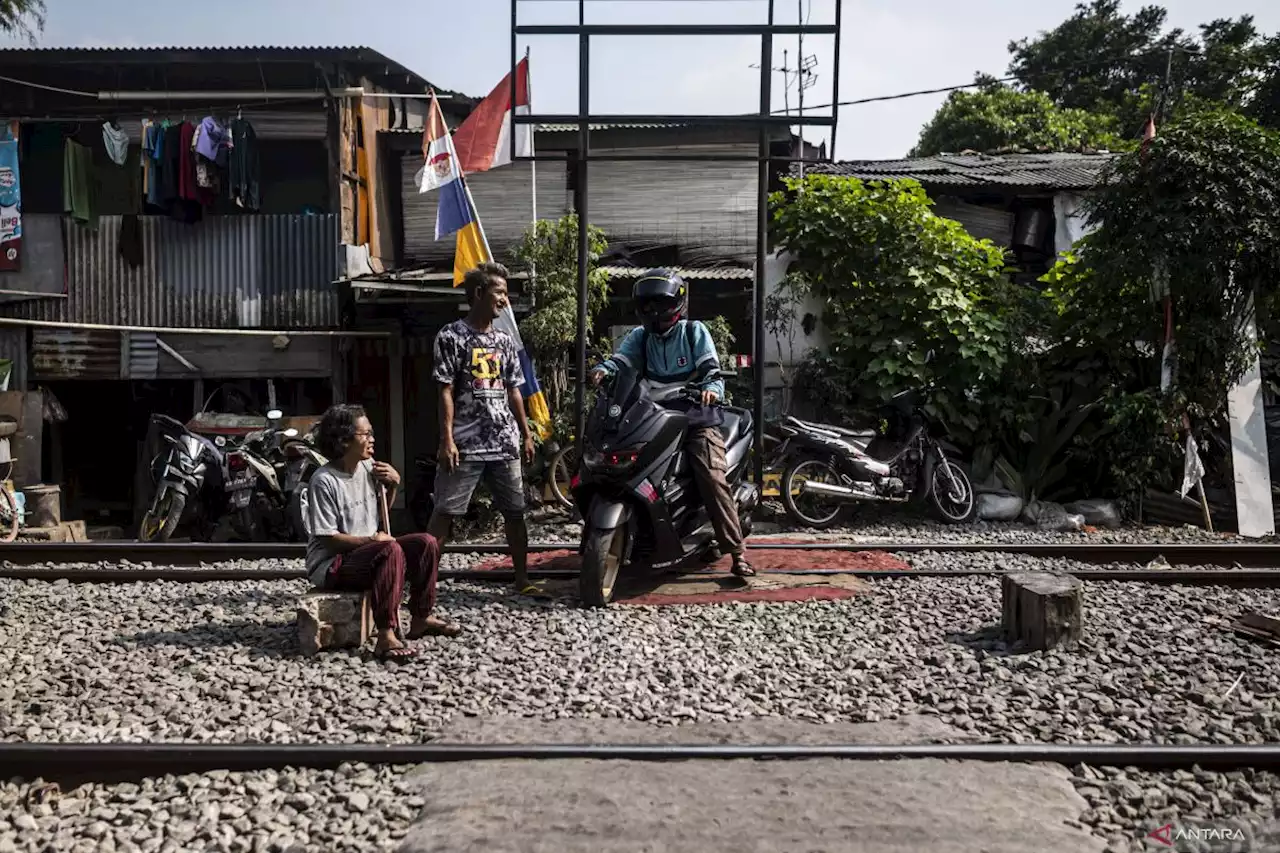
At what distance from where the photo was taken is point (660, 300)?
244 inches

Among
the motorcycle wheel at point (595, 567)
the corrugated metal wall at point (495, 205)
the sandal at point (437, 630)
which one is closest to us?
the sandal at point (437, 630)

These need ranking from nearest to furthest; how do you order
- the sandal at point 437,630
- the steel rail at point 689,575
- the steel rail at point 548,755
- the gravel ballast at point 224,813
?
the gravel ballast at point 224,813 → the steel rail at point 548,755 → the sandal at point 437,630 → the steel rail at point 689,575

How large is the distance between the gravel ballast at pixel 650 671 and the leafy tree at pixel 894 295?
4664mm

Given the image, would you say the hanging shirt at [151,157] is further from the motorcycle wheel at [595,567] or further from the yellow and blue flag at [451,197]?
the motorcycle wheel at [595,567]

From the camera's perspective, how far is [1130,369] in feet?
33.8

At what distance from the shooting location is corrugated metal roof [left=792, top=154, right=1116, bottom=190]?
1493 centimetres

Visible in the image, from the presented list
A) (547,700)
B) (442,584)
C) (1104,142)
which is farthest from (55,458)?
(1104,142)

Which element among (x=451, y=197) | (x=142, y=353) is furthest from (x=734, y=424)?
(x=142, y=353)

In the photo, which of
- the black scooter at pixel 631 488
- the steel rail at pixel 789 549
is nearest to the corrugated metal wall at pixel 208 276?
the steel rail at pixel 789 549

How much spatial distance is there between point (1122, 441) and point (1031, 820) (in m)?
7.54

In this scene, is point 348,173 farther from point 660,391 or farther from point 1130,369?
point 1130,369

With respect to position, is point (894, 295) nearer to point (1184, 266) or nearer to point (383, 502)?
point (1184, 266)

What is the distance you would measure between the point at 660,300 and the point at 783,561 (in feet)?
7.12

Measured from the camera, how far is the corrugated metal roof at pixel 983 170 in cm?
1493
